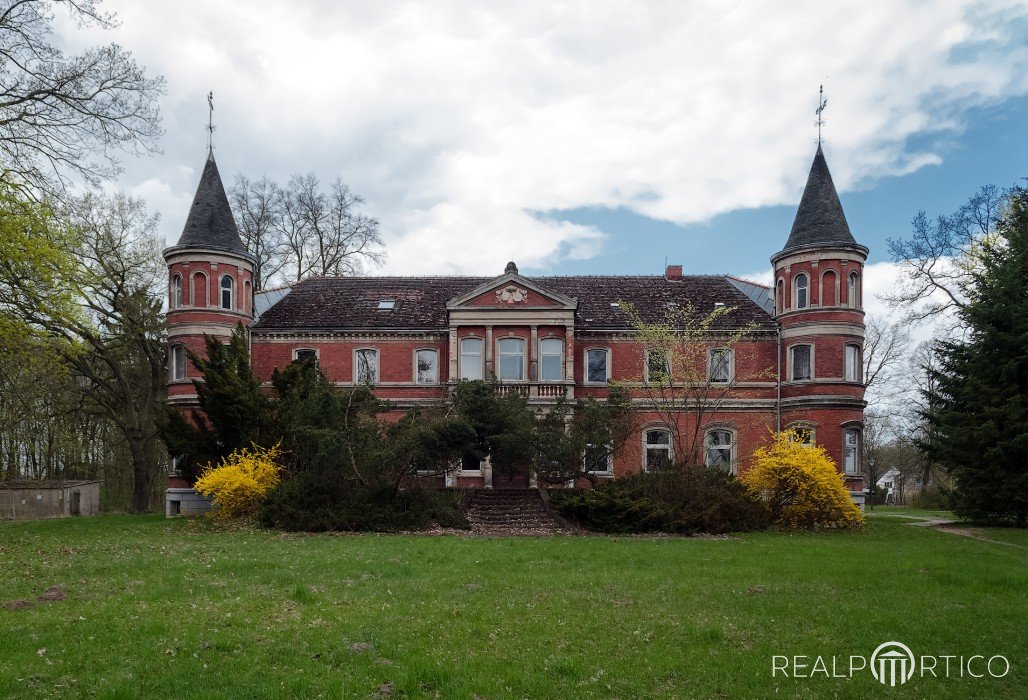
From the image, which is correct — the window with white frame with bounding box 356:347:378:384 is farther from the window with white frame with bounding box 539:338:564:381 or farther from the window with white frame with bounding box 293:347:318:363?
the window with white frame with bounding box 539:338:564:381

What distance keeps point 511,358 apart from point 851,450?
14348mm

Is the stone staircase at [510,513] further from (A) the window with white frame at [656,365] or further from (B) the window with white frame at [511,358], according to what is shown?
(A) the window with white frame at [656,365]

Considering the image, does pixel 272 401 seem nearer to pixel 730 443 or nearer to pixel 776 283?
pixel 730 443

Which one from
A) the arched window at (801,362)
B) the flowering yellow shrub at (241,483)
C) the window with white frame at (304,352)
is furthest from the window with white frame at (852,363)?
the flowering yellow shrub at (241,483)

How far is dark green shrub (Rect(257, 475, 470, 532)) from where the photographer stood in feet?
74.1

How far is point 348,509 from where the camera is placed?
23.0 meters

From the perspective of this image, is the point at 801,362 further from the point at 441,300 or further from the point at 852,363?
the point at 441,300

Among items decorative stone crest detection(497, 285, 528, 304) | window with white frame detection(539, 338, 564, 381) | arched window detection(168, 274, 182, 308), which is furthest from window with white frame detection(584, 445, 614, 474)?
arched window detection(168, 274, 182, 308)

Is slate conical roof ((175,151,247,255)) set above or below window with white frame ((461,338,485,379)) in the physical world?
above

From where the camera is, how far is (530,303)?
31.9m

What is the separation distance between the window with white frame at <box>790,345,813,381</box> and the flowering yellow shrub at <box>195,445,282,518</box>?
825 inches

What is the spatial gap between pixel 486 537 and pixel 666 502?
19.8 ft
